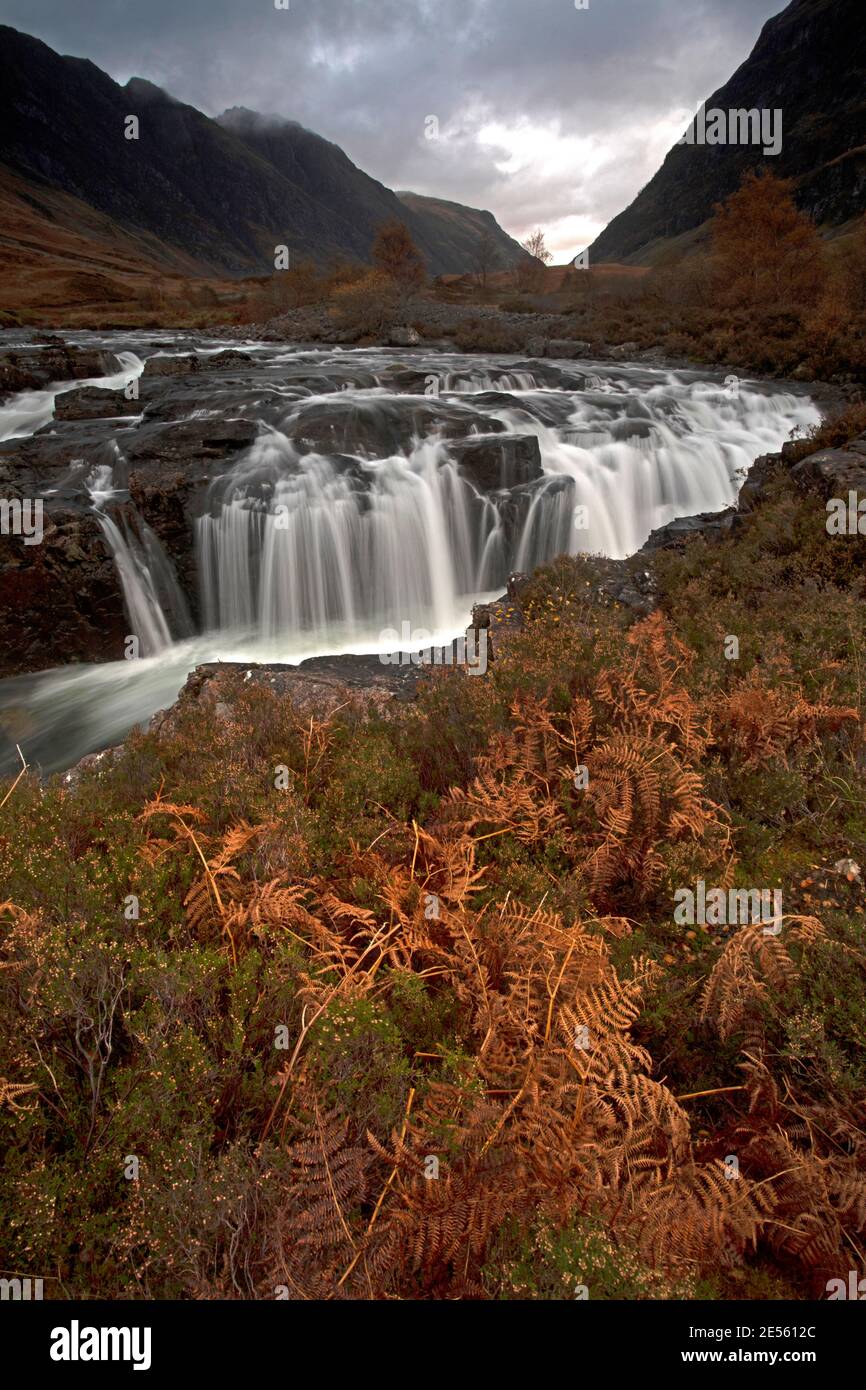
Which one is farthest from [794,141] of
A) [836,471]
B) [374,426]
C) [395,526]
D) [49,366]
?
[836,471]

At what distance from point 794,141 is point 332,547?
162524 mm

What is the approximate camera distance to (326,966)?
9.90 ft

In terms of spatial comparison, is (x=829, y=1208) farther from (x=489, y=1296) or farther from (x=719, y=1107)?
(x=489, y=1296)

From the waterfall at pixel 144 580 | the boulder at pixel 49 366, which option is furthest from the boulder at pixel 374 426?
the boulder at pixel 49 366

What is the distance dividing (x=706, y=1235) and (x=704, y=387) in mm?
25623

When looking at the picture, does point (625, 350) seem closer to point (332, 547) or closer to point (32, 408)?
point (32, 408)

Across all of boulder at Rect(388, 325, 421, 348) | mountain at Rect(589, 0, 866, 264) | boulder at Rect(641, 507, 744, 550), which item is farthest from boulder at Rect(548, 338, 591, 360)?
mountain at Rect(589, 0, 866, 264)

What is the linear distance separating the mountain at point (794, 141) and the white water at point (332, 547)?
4377 inches

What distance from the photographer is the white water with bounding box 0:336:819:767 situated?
37.7 ft

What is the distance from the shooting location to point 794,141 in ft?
404

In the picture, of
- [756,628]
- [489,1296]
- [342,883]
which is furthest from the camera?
[756,628]

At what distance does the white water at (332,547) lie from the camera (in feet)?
37.7

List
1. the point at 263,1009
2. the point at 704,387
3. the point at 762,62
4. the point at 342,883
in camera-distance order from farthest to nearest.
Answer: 1. the point at 762,62
2. the point at 704,387
3. the point at 342,883
4. the point at 263,1009
